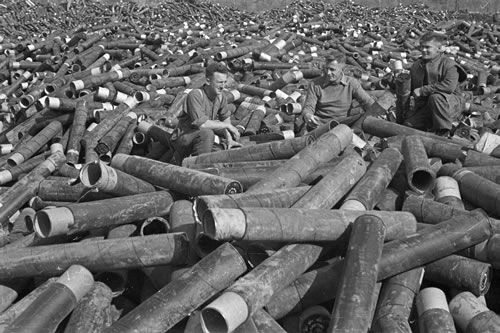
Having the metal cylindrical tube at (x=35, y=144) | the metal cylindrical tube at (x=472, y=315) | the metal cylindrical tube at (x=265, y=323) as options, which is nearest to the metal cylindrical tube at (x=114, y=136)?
the metal cylindrical tube at (x=35, y=144)

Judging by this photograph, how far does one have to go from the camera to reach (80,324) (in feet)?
14.8

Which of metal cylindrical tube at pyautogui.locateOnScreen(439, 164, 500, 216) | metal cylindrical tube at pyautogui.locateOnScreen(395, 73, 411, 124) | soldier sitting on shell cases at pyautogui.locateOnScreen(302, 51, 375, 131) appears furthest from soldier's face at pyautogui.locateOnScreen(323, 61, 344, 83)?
metal cylindrical tube at pyautogui.locateOnScreen(439, 164, 500, 216)

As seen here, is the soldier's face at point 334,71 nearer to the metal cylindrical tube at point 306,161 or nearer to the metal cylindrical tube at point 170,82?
the metal cylindrical tube at point 306,161

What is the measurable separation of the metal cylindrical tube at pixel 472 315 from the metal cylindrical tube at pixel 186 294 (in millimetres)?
1937

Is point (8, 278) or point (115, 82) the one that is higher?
point (8, 278)

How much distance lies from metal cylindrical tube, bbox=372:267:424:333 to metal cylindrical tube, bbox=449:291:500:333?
14.5 inches

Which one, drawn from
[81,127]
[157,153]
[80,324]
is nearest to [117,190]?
[80,324]

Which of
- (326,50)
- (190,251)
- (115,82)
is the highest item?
(190,251)

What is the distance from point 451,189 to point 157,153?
5.11 m

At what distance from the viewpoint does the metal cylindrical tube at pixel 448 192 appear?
5.92 metres

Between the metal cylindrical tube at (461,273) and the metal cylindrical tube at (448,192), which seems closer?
the metal cylindrical tube at (461,273)

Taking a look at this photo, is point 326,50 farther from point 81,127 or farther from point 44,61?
point 81,127

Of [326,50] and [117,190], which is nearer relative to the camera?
[117,190]

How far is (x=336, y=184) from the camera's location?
18.9 feet
